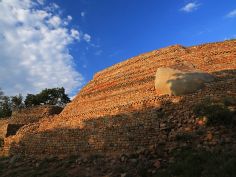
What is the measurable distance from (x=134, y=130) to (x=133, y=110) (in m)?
1.46

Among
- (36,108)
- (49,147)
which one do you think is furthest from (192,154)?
(36,108)

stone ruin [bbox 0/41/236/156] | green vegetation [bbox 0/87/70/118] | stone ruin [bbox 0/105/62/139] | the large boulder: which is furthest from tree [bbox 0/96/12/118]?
the large boulder

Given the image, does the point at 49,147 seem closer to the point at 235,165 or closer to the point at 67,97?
the point at 235,165

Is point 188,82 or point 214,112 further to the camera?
point 188,82

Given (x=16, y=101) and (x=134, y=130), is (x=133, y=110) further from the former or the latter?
(x=16, y=101)

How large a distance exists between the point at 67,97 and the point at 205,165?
129 feet

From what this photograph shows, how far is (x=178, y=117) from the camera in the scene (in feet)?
39.3

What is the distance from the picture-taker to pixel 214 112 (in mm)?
10992

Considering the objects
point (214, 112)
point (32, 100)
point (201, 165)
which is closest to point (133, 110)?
point (214, 112)

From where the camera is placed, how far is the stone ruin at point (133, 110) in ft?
39.9

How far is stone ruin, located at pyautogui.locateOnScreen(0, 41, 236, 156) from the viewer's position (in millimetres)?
12164

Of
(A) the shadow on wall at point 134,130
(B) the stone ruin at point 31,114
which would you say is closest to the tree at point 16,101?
(B) the stone ruin at point 31,114

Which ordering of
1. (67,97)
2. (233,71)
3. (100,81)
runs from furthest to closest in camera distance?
(67,97)
(100,81)
(233,71)

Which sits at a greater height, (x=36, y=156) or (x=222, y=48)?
(x=222, y=48)
